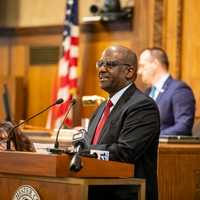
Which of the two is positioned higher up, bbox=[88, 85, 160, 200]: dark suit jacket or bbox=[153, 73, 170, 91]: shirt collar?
bbox=[153, 73, 170, 91]: shirt collar

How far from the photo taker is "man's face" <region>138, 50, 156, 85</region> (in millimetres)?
6645

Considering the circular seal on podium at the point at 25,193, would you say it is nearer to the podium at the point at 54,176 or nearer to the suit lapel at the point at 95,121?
the podium at the point at 54,176

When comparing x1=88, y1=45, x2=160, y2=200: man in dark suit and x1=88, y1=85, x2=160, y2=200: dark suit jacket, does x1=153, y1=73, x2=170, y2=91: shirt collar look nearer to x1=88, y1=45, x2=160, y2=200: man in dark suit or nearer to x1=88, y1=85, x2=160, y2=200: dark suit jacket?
x1=88, y1=45, x2=160, y2=200: man in dark suit

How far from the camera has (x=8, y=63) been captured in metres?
9.37

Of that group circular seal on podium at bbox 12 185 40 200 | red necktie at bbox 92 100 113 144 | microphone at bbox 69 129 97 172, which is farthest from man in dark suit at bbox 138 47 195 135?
circular seal on podium at bbox 12 185 40 200

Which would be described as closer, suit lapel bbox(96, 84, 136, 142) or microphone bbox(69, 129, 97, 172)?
microphone bbox(69, 129, 97, 172)

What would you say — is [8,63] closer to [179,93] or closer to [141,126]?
[179,93]

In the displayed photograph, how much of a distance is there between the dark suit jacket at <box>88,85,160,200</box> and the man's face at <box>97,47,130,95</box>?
10 cm

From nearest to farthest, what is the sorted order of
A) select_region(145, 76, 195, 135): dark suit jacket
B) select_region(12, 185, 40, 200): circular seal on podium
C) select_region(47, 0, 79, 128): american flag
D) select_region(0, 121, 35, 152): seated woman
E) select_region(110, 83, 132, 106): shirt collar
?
select_region(12, 185, 40, 200): circular seal on podium
select_region(0, 121, 35, 152): seated woman
select_region(110, 83, 132, 106): shirt collar
select_region(145, 76, 195, 135): dark suit jacket
select_region(47, 0, 79, 128): american flag

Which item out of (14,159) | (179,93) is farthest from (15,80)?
(14,159)

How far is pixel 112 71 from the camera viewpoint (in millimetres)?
4223

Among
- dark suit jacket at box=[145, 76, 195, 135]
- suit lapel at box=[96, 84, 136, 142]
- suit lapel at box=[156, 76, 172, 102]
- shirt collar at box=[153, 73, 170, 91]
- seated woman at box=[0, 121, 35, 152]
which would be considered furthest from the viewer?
shirt collar at box=[153, 73, 170, 91]

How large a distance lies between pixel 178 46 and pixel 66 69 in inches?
60.3

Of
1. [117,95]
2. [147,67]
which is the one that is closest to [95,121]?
[117,95]
